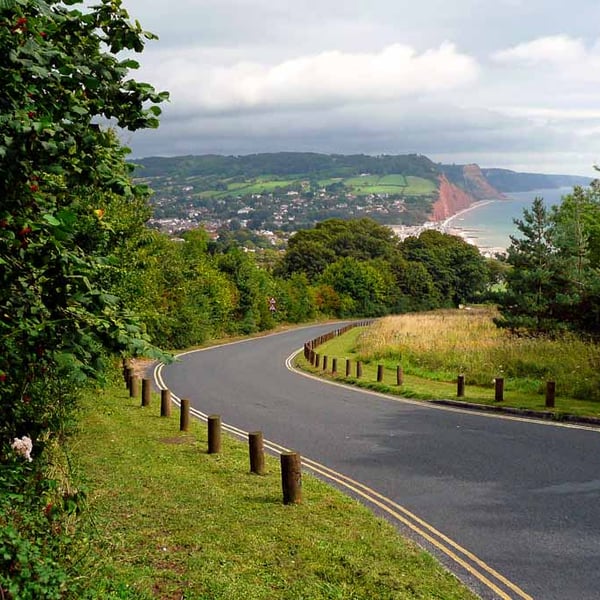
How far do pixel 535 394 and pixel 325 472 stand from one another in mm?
10720

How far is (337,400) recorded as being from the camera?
2167cm

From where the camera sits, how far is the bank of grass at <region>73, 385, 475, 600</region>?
6.88 metres

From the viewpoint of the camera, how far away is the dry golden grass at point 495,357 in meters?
21.3

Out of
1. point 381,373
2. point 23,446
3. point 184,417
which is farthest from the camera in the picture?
point 381,373

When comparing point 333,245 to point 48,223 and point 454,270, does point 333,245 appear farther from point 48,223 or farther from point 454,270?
point 48,223

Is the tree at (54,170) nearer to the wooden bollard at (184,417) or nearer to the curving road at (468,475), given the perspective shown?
the curving road at (468,475)

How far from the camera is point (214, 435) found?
13594 mm

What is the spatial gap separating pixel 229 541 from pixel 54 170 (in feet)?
17.0

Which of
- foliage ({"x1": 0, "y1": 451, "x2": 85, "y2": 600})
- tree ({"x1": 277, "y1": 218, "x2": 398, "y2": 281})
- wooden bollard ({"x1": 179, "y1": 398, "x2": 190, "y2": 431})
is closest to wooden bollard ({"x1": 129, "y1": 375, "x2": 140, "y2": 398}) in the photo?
wooden bollard ({"x1": 179, "y1": 398, "x2": 190, "y2": 431})

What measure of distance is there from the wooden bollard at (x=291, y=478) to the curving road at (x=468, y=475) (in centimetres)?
127

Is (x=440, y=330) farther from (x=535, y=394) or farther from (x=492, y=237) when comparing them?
(x=492, y=237)

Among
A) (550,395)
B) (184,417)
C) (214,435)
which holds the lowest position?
(184,417)

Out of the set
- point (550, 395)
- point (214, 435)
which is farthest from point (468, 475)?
point (550, 395)

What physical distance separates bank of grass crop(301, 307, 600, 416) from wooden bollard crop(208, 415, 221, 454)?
29.1 ft
